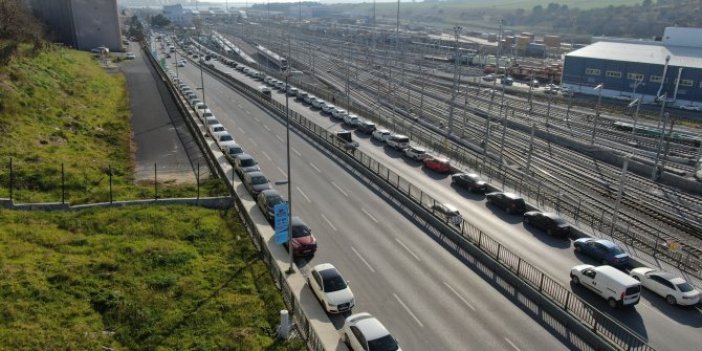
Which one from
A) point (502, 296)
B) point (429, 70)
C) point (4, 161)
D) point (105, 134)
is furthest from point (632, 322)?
point (429, 70)

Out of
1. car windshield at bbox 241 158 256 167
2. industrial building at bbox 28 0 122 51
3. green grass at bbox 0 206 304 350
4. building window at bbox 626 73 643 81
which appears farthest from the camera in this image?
industrial building at bbox 28 0 122 51

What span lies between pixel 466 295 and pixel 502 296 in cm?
143

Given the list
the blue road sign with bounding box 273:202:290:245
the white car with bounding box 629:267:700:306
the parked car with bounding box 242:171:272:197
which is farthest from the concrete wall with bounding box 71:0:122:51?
the white car with bounding box 629:267:700:306

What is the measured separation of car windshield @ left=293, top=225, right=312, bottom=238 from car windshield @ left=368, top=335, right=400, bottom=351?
8899 millimetres

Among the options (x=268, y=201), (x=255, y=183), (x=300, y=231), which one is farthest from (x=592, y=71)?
(x=300, y=231)

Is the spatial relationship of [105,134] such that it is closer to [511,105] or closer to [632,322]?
[632,322]

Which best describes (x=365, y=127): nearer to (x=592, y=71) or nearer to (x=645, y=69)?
(x=645, y=69)

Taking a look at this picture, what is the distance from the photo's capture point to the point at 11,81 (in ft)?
143

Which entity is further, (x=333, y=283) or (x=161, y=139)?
(x=161, y=139)

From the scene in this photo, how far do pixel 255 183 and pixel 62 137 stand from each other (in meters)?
16.7

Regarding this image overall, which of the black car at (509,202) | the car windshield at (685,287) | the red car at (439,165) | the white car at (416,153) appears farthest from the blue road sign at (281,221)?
the white car at (416,153)

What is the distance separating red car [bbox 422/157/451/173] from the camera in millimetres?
37406

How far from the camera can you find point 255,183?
1214 inches

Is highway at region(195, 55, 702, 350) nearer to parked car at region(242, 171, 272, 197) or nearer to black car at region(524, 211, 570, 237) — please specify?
black car at region(524, 211, 570, 237)
